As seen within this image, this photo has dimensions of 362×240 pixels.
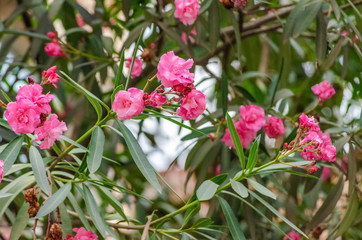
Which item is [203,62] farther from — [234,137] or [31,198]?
[31,198]

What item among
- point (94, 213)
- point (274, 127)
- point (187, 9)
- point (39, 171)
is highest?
point (187, 9)

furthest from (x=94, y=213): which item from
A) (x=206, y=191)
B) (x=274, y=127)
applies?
(x=274, y=127)

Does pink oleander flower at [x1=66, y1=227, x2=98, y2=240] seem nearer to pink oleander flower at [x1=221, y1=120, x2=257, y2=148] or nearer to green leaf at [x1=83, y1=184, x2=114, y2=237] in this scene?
green leaf at [x1=83, y1=184, x2=114, y2=237]

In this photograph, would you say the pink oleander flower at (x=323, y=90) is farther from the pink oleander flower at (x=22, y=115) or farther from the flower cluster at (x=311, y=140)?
the pink oleander flower at (x=22, y=115)

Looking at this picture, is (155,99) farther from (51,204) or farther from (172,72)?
(51,204)

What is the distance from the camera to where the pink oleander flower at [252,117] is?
4.08ft

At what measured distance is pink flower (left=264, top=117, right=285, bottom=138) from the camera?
4.22 feet

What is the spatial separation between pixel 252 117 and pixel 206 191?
Result: 1.23 ft

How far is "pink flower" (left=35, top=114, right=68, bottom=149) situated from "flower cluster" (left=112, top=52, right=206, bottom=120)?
100mm

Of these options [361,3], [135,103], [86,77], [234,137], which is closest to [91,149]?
[135,103]

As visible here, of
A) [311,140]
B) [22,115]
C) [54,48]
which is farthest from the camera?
[54,48]

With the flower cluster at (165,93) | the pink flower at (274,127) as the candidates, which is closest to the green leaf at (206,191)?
the flower cluster at (165,93)

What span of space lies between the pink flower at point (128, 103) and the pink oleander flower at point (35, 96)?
10 centimetres

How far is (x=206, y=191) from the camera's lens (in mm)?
917
